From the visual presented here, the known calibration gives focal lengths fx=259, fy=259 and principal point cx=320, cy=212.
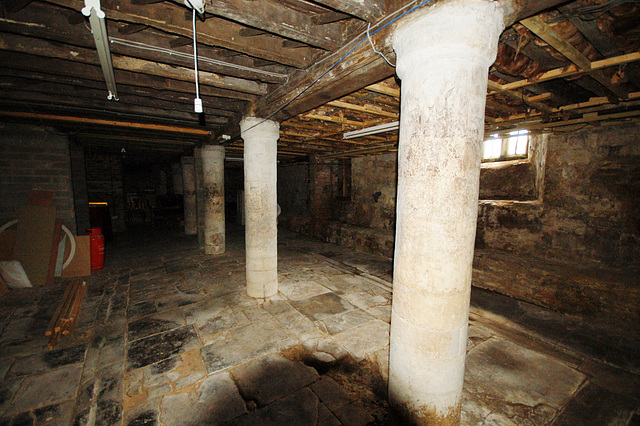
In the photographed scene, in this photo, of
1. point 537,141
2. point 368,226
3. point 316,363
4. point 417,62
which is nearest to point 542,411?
point 316,363

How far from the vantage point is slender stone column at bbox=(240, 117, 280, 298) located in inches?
169

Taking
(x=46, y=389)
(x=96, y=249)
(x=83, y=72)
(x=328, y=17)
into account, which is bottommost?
(x=46, y=389)

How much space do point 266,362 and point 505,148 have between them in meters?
6.96

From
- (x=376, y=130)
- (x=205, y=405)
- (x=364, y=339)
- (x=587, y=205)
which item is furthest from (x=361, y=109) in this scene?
(x=587, y=205)

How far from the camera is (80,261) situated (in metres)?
5.72

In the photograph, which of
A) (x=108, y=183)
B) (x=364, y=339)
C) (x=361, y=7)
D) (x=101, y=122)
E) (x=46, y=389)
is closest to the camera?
(x=361, y=7)

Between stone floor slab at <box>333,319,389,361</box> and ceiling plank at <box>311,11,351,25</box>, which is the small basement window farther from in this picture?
ceiling plank at <box>311,11,351,25</box>

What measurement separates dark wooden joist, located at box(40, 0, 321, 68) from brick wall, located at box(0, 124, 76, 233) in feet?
19.1

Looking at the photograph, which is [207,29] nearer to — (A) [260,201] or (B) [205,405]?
(A) [260,201]

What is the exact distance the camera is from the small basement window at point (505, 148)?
19.7 feet

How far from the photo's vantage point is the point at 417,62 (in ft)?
5.76

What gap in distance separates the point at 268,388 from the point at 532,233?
20.2 ft

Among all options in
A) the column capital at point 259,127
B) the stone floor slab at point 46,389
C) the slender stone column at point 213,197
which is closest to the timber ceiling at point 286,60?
the column capital at point 259,127

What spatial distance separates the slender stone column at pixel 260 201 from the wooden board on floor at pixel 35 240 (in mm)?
4231
